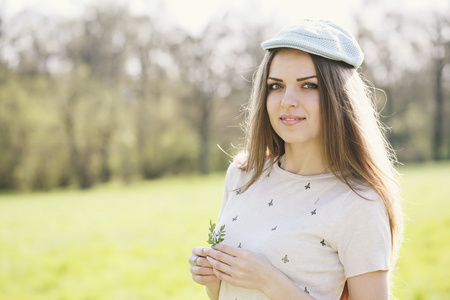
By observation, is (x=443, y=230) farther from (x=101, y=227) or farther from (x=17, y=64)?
(x=17, y=64)

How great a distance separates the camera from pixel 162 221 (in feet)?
37.3

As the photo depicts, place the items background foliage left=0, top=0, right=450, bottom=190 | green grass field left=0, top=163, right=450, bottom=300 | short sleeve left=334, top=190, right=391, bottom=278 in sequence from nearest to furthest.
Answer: short sleeve left=334, top=190, right=391, bottom=278
green grass field left=0, top=163, right=450, bottom=300
background foliage left=0, top=0, right=450, bottom=190

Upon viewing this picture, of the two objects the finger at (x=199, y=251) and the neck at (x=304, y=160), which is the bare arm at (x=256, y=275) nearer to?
the finger at (x=199, y=251)

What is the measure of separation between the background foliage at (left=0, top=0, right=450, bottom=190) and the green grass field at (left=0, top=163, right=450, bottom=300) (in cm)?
1168

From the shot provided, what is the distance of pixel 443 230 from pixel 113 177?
23131 mm

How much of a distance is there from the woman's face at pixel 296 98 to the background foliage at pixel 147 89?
22981mm

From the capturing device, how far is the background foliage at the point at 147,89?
2400 cm

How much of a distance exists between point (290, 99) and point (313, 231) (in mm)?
621

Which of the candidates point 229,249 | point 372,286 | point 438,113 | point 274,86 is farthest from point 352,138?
point 438,113

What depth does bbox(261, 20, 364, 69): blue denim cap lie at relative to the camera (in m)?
2.01

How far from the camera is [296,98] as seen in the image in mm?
2098

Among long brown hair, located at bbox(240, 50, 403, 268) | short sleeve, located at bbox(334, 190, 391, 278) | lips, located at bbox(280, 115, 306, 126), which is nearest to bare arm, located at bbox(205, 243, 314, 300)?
short sleeve, located at bbox(334, 190, 391, 278)

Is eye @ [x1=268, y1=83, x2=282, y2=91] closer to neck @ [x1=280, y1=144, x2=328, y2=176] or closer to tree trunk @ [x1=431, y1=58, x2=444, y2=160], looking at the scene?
neck @ [x1=280, y1=144, x2=328, y2=176]

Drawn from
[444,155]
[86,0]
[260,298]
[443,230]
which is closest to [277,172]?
[260,298]
